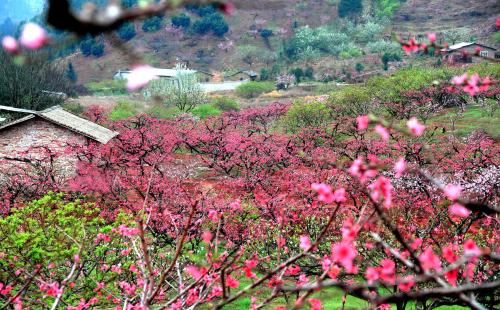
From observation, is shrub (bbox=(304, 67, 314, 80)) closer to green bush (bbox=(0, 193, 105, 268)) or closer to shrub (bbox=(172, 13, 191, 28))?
shrub (bbox=(172, 13, 191, 28))

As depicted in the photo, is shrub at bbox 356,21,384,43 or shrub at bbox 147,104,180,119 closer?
shrub at bbox 147,104,180,119

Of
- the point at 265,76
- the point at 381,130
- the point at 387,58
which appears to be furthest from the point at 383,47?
the point at 381,130

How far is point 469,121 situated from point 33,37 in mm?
35418

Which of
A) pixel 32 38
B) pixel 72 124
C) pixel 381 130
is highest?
pixel 32 38

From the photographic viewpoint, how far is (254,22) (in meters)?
106

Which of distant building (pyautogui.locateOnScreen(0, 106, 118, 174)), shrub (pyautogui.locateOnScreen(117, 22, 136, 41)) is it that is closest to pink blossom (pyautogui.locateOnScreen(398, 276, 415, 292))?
distant building (pyautogui.locateOnScreen(0, 106, 118, 174))

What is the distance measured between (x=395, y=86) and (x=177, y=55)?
65063 mm

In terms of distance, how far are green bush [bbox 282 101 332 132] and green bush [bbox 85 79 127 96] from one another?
42570 mm

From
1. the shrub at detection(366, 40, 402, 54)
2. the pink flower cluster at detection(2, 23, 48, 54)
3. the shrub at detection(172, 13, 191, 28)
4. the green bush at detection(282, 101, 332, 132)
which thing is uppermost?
the shrub at detection(172, 13, 191, 28)

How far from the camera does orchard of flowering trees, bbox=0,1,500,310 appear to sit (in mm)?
3158

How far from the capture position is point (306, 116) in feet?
117

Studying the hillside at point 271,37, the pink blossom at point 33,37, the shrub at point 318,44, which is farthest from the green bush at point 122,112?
the shrub at point 318,44

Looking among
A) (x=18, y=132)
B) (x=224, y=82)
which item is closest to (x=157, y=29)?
(x=224, y=82)

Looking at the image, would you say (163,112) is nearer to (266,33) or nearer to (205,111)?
(205,111)
